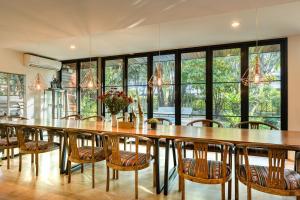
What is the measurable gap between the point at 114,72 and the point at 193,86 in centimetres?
247

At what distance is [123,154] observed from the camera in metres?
2.90

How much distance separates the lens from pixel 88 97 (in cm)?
690

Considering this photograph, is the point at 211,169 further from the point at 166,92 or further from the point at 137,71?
the point at 137,71

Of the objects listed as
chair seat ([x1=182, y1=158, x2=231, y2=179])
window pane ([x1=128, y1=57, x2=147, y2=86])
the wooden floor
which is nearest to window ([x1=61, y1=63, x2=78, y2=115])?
window pane ([x1=128, y1=57, x2=147, y2=86])

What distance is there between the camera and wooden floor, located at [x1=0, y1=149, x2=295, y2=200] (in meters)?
2.73

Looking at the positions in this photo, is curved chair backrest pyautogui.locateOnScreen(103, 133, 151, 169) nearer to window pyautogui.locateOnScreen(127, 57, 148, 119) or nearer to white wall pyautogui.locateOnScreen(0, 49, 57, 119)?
window pyautogui.locateOnScreen(127, 57, 148, 119)

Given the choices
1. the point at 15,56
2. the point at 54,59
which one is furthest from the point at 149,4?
the point at 54,59

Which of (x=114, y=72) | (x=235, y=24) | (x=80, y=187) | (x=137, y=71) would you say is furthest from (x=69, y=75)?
(x=235, y=24)

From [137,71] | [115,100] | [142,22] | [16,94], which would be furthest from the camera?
[137,71]

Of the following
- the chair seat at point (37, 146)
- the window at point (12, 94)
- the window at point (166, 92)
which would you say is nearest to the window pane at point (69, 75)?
the window at point (12, 94)

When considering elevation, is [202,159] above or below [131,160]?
above

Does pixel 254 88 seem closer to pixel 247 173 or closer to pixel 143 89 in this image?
pixel 143 89

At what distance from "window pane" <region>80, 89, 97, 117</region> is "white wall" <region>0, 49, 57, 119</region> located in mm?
1157

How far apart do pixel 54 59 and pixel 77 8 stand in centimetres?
482
